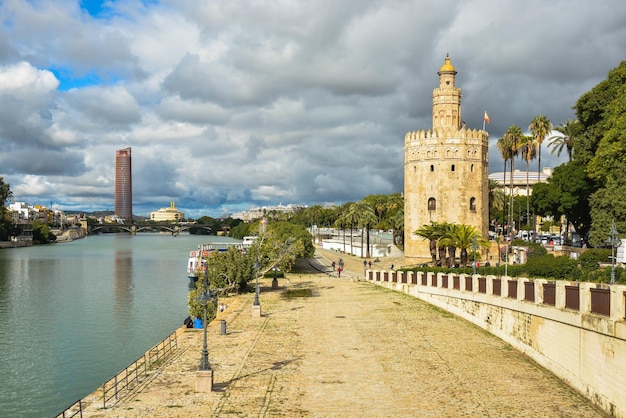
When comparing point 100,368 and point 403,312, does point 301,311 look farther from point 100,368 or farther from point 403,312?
point 100,368

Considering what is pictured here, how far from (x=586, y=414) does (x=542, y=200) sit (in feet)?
144

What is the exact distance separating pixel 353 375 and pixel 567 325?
22.3 feet

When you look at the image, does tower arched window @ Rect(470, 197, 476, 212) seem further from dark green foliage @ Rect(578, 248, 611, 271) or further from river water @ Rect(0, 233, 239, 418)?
river water @ Rect(0, 233, 239, 418)

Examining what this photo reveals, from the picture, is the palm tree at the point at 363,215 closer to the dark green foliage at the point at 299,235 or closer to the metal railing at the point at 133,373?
the dark green foliage at the point at 299,235

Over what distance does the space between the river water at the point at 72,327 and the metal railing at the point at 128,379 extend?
12.4 ft

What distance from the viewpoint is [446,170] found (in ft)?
200

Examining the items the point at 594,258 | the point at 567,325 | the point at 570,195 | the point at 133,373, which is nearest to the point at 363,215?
the point at 570,195

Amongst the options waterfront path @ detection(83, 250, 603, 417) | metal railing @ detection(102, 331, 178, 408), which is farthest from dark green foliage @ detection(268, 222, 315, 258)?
metal railing @ detection(102, 331, 178, 408)

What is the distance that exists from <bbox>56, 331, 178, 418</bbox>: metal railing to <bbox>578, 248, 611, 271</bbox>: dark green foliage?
24357mm

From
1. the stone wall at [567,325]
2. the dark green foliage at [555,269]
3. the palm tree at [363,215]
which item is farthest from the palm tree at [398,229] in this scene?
the stone wall at [567,325]

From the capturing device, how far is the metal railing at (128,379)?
1596 cm

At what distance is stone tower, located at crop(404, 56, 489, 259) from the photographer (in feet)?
199

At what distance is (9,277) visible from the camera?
225ft

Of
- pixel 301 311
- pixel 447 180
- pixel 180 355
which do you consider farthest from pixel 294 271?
pixel 180 355
